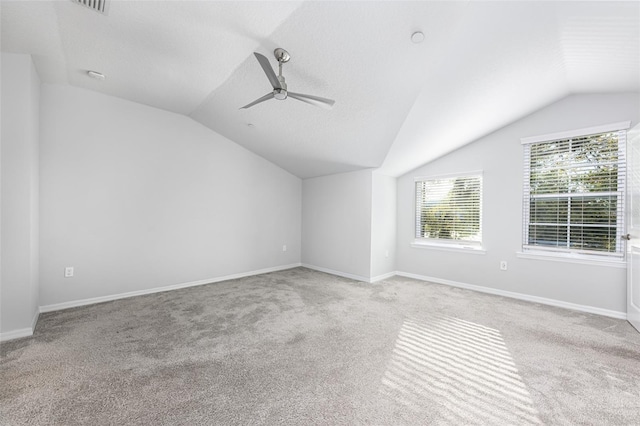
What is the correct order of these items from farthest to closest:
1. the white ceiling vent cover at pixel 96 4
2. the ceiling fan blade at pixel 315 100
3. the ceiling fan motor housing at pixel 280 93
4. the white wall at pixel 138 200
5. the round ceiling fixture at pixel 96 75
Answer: the white wall at pixel 138 200
the round ceiling fixture at pixel 96 75
the ceiling fan blade at pixel 315 100
the ceiling fan motor housing at pixel 280 93
the white ceiling vent cover at pixel 96 4

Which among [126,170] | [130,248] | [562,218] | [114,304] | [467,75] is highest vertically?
[467,75]

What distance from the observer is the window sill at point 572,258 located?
308 cm

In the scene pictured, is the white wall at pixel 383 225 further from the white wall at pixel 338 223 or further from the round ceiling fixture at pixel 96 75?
the round ceiling fixture at pixel 96 75

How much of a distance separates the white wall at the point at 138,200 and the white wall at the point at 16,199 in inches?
27.8

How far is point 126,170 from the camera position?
12.0 feet

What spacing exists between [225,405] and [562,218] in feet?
14.7

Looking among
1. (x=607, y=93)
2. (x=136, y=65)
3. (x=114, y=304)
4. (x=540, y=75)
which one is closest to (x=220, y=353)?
(x=114, y=304)

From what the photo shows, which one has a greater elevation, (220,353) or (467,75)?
(467,75)

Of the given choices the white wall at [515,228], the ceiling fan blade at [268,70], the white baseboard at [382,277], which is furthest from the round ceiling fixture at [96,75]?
the white wall at [515,228]

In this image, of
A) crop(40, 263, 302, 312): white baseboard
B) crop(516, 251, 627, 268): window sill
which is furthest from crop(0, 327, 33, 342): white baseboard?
crop(516, 251, 627, 268): window sill

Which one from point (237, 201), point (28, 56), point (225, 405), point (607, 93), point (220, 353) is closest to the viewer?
point (225, 405)

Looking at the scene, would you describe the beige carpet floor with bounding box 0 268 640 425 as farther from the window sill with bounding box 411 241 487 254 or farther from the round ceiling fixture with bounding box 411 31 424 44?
the round ceiling fixture with bounding box 411 31 424 44

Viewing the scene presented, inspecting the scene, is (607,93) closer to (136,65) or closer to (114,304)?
(136,65)

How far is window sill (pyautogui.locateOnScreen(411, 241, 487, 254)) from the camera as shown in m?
4.14
